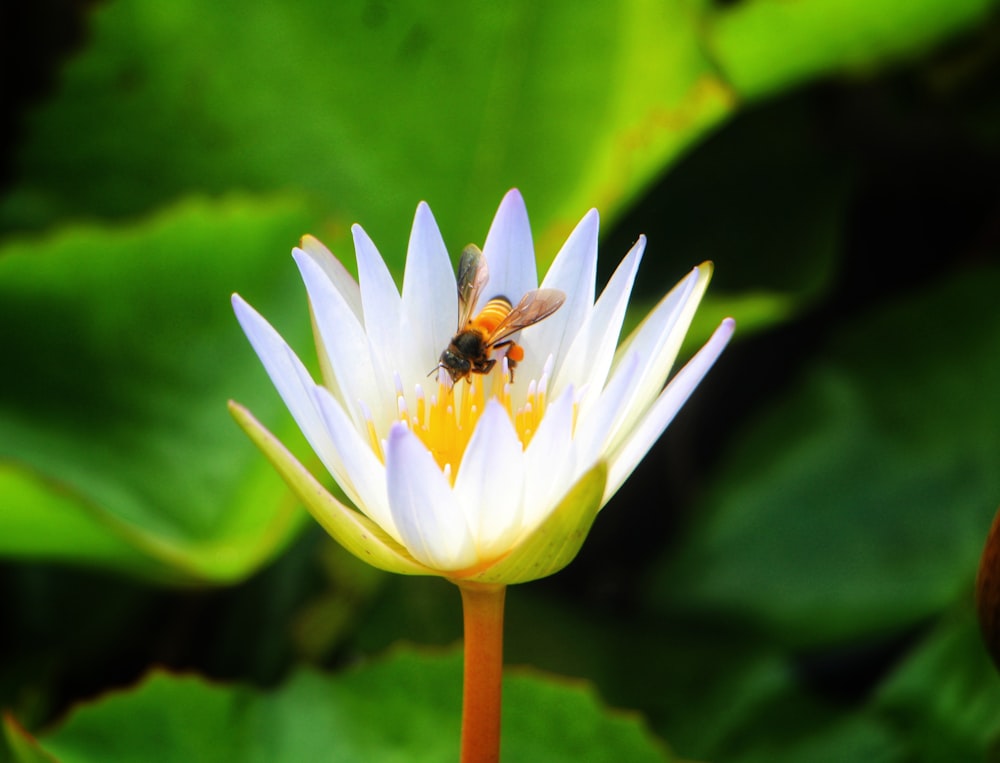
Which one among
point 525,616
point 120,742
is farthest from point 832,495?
point 120,742

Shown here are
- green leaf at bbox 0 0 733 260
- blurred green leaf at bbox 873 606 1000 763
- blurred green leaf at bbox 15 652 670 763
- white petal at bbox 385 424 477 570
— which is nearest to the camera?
white petal at bbox 385 424 477 570

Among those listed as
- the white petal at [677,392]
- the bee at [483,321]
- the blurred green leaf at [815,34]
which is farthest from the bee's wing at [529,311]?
the blurred green leaf at [815,34]

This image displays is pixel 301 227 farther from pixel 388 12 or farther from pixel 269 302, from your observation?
pixel 388 12

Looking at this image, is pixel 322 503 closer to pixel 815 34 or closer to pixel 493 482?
pixel 493 482

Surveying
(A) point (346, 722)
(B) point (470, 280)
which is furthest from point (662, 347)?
(A) point (346, 722)

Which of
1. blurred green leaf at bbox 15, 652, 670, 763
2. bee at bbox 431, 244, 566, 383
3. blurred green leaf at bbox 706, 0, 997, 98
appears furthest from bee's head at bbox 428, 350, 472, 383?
blurred green leaf at bbox 706, 0, 997, 98

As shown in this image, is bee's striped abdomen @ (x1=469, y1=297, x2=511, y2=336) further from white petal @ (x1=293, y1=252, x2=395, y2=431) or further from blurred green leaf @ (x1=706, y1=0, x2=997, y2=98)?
blurred green leaf @ (x1=706, y1=0, x2=997, y2=98)

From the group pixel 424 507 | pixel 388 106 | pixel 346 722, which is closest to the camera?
pixel 424 507
